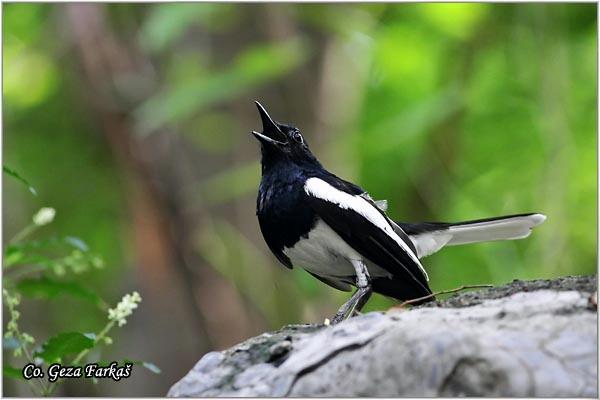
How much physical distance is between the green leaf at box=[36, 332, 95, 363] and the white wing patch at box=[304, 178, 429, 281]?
1.48 m

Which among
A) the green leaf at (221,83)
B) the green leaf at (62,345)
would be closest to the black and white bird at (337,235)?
the green leaf at (62,345)

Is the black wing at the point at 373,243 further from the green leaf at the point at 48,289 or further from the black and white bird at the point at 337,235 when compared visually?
the green leaf at the point at 48,289

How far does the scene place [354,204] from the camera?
4.16 m

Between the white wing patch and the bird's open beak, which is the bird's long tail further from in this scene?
the bird's open beak

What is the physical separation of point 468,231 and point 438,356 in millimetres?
2347

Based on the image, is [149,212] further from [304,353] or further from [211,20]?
[304,353]

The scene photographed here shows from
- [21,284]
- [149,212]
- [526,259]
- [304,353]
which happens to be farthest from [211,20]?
[304,353]

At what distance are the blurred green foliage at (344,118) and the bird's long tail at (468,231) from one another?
1.41 m

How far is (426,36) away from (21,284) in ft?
17.7

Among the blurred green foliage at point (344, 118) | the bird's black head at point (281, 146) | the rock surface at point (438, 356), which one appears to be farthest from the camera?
the blurred green foliage at point (344, 118)

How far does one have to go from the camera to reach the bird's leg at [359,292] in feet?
12.9

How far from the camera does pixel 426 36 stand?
797 cm

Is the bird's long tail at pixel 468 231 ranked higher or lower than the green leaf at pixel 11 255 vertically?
lower

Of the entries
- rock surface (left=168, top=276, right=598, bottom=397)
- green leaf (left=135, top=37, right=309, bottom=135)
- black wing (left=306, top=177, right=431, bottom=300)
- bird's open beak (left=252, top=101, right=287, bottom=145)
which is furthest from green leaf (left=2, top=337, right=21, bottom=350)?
green leaf (left=135, top=37, right=309, bottom=135)
